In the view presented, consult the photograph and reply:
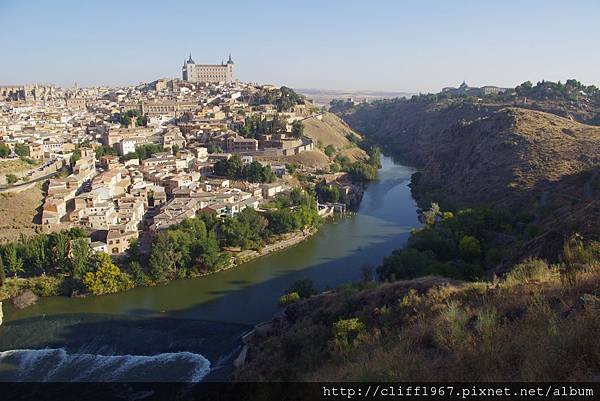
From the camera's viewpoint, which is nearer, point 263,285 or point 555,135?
point 263,285

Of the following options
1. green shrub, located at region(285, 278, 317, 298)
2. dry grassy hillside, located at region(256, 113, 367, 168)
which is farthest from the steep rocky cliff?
dry grassy hillside, located at region(256, 113, 367, 168)

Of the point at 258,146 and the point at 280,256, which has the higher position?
the point at 258,146

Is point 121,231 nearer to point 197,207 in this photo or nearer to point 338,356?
point 197,207

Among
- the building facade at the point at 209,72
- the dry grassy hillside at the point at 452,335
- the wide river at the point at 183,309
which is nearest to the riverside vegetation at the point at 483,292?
the dry grassy hillside at the point at 452,335

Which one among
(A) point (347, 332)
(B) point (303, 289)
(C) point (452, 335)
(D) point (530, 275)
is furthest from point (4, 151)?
(C) point (452, 335)

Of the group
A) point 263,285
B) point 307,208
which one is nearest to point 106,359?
point 263,285

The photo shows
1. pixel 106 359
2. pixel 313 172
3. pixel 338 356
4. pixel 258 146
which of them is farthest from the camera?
pixel 258 146

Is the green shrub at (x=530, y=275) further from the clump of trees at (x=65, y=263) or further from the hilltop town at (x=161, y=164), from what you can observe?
the hilltop town at (x=161, y=164)

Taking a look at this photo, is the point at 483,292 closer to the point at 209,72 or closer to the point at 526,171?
the point at 526,171
